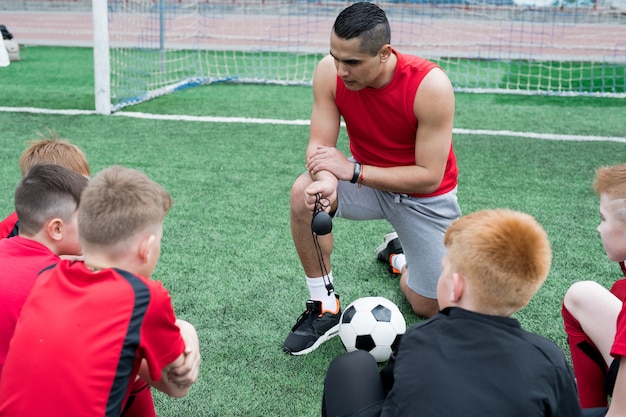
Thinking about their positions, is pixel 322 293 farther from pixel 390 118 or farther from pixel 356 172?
pixel 390 118

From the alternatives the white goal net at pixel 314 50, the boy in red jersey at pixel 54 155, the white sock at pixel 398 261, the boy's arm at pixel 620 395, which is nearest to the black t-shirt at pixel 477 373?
the boy's arm at pixel 620 395

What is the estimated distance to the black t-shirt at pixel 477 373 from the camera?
1633 mm

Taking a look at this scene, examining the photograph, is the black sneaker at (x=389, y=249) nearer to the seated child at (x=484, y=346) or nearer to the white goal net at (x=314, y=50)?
the seated child at (x=484, y=346)

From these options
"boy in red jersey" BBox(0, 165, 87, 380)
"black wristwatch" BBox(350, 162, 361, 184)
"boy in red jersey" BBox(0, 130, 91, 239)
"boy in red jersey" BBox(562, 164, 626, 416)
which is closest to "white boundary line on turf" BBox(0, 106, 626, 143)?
"black wristwatch" BBox(350, 162, 361, 184)

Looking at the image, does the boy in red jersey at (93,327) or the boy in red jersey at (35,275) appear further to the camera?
the boy in red jersey at (35,275)

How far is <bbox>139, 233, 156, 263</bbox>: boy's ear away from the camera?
6.25ft

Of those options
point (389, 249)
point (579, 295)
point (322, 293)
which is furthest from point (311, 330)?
point (579, 295)

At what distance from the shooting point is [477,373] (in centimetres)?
165

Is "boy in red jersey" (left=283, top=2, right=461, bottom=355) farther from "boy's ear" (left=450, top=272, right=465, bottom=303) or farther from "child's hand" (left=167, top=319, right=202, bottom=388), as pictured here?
"boy's ear" (left=450, top=272, right=465, bottom=303)

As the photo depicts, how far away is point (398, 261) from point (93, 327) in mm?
2337

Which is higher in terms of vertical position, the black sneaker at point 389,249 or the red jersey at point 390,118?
the red jersey at point 390,118

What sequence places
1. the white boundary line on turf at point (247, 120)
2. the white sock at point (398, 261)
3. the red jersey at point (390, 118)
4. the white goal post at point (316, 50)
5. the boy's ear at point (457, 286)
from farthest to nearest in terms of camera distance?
the white goal post at point (316, 50) → the white boundary line on turf at point (247, 120) → the white sock at point (398, 261) → the red jersey at point (390, 118) → the boy's ear at point (457, 286)

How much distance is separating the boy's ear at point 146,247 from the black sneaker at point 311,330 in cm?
130

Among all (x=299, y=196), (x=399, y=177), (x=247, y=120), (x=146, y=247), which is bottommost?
(x=247, y=120)
